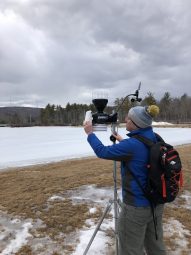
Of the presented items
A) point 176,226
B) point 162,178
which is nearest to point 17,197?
point 176,226

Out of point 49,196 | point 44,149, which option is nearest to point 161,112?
point 44,149

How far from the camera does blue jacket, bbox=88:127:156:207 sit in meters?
2.83

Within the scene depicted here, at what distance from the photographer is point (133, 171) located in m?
2.89

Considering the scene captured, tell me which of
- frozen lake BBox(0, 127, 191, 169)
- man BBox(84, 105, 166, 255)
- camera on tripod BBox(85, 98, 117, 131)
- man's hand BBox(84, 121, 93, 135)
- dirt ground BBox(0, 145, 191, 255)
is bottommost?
frozen lake BBox(0, 127, 191, 169)

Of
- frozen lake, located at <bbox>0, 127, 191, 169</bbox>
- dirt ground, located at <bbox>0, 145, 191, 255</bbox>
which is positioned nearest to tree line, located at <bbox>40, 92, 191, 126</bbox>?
frozen lake, located at <bbox>0, 127, 191, 169</bbox>

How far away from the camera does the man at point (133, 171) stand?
2848mm

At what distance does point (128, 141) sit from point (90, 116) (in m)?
0.50

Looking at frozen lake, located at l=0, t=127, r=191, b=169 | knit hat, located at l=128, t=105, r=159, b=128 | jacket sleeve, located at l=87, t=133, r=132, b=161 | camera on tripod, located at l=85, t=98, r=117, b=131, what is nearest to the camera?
jacket sleeve, located at l=87, t=133, r=132, b=161

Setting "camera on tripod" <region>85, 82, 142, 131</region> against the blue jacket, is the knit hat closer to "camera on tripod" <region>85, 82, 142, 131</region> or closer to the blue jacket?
the blue jacket

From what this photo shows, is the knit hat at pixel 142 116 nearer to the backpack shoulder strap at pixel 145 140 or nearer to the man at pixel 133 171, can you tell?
the man at pixel 133 171

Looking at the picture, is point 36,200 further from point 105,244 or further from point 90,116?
point 90,116

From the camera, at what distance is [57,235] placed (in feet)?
14.8

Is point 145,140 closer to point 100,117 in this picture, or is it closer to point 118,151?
point 118,151

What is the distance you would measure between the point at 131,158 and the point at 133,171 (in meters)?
0.12
